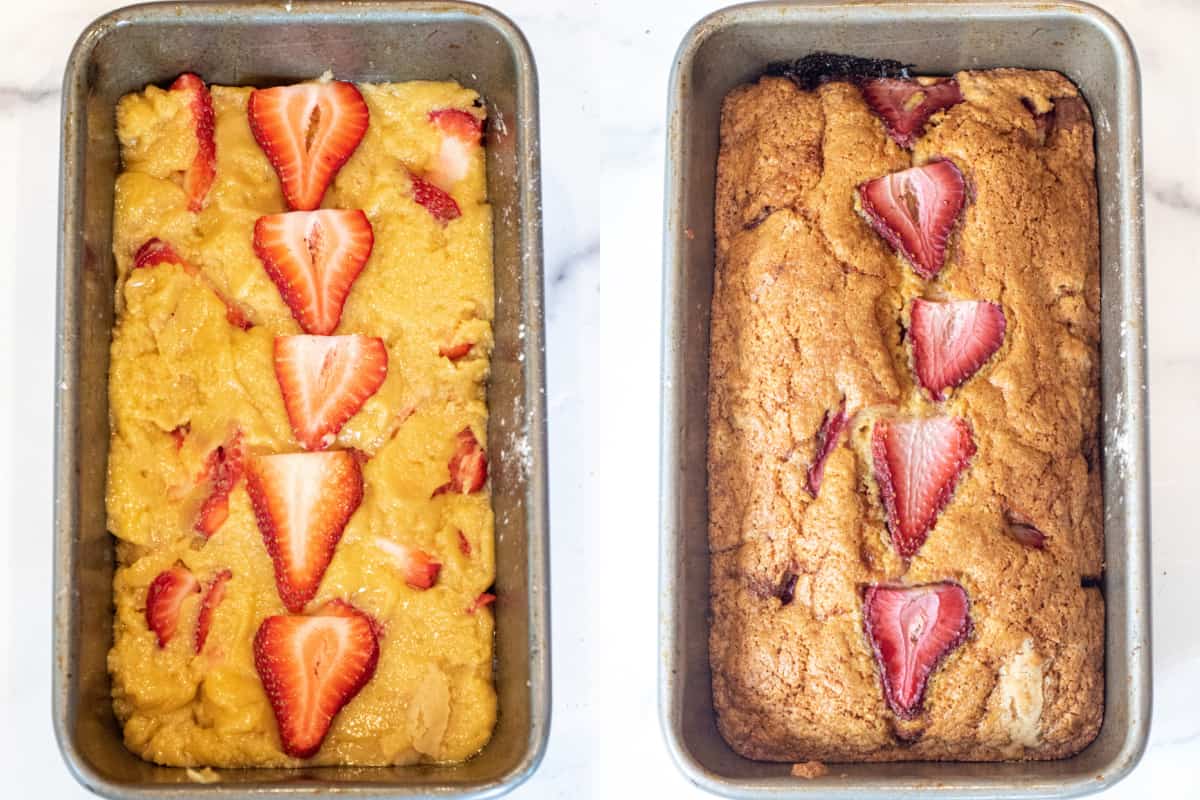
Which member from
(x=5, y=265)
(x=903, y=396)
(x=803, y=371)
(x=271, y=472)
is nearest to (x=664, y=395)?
(x=803, y=371)

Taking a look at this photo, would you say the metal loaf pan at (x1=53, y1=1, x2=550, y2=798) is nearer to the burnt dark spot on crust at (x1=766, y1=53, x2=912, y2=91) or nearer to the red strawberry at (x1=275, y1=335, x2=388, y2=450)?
the red strawberry at (x1=275, y1=335, x2=388, y2=450)

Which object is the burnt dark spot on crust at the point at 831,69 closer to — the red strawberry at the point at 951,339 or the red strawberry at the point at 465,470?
the red strawberry at the point at 951,339

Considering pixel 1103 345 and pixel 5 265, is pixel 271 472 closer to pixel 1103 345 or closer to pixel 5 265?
pixel 5 265

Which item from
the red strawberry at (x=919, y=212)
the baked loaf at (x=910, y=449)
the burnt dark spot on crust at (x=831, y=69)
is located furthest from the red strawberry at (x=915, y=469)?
the burnt dark spot on crust at (x=831, y=69)

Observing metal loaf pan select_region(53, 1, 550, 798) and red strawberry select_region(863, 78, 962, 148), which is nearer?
metal loaf pan select_region(53, 1, 550, 798)

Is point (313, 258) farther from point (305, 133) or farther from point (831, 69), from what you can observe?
point (831, 69)

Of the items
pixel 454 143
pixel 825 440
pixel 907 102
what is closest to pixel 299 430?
pixel 454 143

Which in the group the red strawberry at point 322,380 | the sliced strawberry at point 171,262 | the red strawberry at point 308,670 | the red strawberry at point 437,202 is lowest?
the red strawberry at point 308,670

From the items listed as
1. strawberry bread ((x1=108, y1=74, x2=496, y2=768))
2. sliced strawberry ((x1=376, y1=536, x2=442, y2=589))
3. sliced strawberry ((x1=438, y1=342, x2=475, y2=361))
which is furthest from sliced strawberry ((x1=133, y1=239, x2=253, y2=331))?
sliced strawberry ((x1=376, y1=536, x2=442, y2=589))
